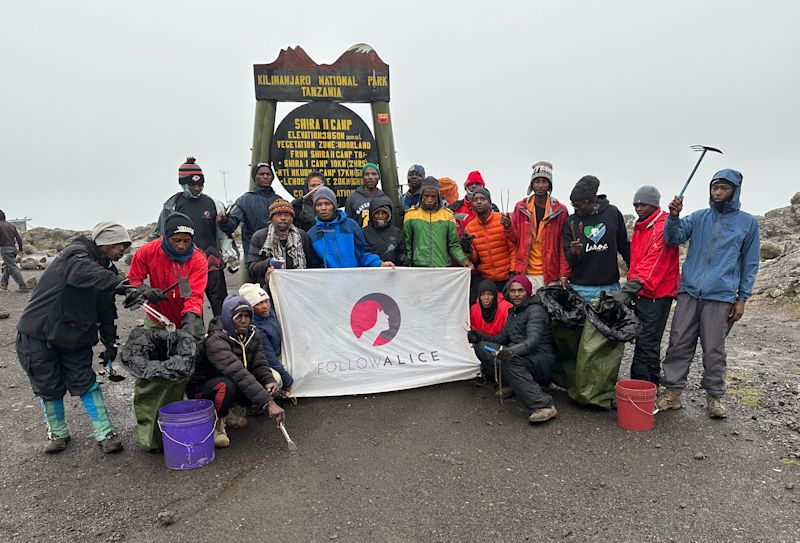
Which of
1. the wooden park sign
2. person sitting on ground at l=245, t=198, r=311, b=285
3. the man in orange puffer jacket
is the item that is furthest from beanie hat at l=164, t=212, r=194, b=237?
the man in orange puffer jacket

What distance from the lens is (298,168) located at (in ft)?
22.5

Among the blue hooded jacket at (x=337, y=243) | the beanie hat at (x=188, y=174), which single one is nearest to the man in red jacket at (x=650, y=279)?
the blue hooded jacket at (x=337, y=243)

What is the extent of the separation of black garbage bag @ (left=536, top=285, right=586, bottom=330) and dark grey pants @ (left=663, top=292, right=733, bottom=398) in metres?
0.87

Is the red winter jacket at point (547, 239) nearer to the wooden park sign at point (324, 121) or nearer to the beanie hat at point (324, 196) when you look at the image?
the beanie hat at point (324, 196)

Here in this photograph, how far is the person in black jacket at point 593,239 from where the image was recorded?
4.95 meters

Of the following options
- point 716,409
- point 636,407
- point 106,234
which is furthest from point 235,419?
point 716,409

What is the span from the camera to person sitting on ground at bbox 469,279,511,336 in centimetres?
529

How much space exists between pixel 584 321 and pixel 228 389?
326 cm

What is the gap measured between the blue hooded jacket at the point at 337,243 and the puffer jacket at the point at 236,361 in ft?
4.05

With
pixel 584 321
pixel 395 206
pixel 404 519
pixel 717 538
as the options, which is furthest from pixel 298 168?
pixel 717 538

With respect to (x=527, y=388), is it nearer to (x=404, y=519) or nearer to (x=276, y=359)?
(x=404, y=519)

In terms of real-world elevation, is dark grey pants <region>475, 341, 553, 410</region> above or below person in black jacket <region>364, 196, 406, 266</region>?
below

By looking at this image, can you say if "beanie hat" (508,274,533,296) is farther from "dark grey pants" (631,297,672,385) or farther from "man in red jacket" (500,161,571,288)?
"dark grey pants" (631,297,672,385)

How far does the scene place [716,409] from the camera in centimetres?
452
